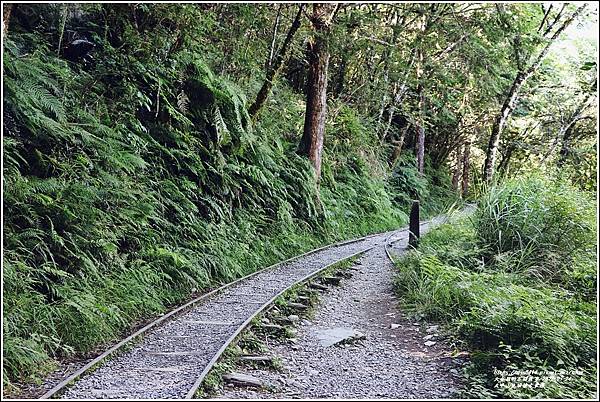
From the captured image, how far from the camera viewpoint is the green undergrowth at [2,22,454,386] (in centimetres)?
602

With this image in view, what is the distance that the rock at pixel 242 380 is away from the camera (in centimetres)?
530

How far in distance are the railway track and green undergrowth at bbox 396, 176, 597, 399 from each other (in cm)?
252

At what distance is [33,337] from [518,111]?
25391mm

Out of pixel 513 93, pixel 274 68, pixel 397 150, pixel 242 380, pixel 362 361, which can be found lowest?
pixel 362 361

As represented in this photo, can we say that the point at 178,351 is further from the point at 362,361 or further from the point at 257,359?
the point at 362,361

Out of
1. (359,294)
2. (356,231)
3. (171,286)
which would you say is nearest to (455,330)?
(359,294)

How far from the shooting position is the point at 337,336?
720cm

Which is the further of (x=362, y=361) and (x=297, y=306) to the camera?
(x=297, y=306)

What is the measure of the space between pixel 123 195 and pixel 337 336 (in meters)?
3.62

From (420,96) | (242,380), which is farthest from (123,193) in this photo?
(420,96)

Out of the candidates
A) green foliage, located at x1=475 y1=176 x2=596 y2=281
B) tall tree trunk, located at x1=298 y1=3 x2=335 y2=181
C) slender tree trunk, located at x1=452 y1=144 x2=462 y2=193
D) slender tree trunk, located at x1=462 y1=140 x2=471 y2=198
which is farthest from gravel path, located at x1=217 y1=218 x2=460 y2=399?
slender tree trunk, located at x1=462 y1=140 x2=471 y2=198

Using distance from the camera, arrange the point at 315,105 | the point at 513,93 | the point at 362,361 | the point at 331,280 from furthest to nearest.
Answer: the point at 315,105 → the point at 513,93 → the point at 331,280 → the point at 362,361

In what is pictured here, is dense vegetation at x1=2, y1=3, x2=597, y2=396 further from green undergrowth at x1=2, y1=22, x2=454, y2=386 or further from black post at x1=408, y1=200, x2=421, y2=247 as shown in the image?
black post at x1=408, y1=200, x2=421, y2=247

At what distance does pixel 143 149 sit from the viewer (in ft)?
30.7
